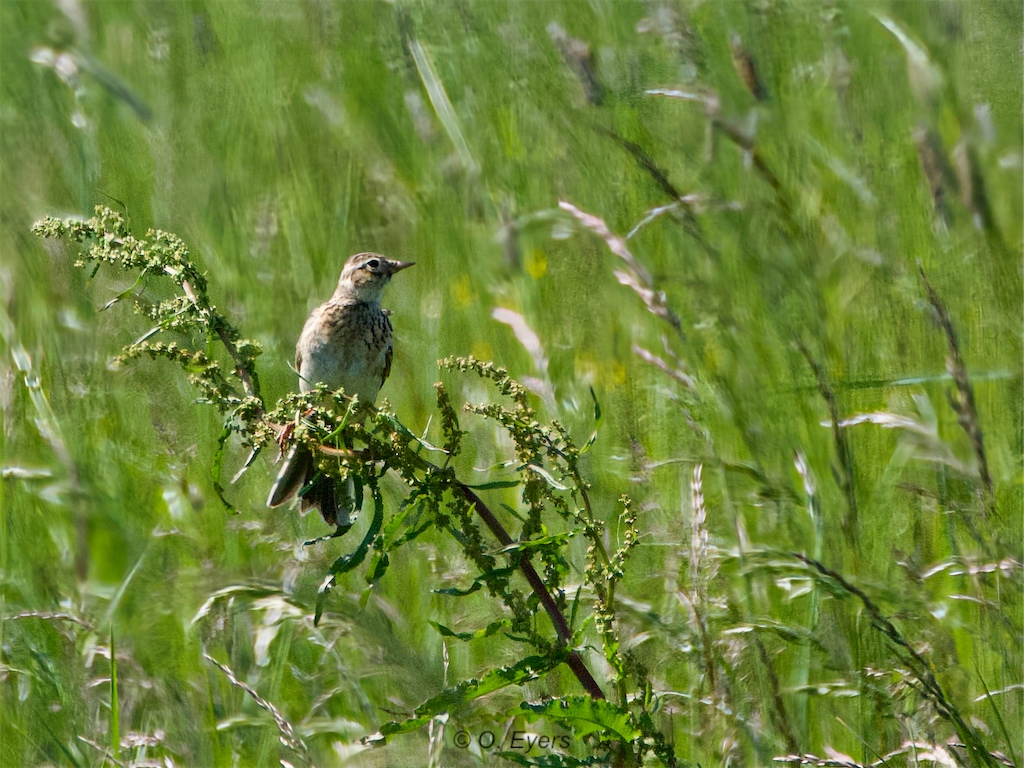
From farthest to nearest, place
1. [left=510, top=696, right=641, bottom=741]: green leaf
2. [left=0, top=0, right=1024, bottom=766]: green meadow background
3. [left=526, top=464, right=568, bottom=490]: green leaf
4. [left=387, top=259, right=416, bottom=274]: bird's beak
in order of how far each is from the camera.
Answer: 1. [left=387, top=259, right=416, bottom=274]: bird's beak
2. [left=0, top=0, right=1024, bottom=766]: green meadow background
3. [left=510, top=696, right=641, bottom=741]: green leaf
4. [left=526, top=464, right=568, bottom=490]: green leaf

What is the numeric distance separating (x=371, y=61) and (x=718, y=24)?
112 cm

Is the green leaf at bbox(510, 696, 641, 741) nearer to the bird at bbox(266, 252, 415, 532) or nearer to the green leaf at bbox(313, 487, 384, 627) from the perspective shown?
the green leaf at bbox(313, 487, 384, 627)

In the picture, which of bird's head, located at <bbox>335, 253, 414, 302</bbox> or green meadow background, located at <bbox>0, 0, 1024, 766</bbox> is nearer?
green meadow background, located at <bbox>0, 0, 1024, 766</bbox>

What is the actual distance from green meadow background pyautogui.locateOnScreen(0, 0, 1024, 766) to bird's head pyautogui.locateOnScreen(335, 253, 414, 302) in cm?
6

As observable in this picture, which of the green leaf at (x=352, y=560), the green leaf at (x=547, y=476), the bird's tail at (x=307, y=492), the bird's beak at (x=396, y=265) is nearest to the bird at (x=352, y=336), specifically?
the bird's beak at (x=396, y=265)

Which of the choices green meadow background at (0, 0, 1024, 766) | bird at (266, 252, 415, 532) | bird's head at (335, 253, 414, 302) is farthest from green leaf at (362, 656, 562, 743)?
bird's head at (335, 253, 414, 302)

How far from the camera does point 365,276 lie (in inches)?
135

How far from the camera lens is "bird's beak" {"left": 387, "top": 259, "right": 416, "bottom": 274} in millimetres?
3303

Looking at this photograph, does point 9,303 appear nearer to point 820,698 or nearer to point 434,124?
point 434,124

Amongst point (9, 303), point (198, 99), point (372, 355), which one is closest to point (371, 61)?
point (198, 99)

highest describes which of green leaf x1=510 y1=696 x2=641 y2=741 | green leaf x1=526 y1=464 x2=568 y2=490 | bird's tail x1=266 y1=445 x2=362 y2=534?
bird's tail x1=266 y1=445 x2=362 y2=534

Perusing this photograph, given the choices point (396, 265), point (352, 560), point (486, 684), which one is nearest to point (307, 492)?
point (352, 560)

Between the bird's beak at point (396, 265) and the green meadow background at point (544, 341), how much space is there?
0.10 m

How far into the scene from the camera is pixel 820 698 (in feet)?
7.48
